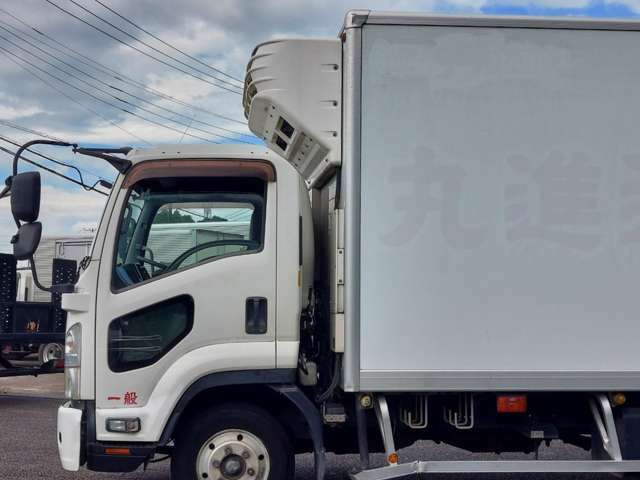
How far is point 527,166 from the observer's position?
5.16m

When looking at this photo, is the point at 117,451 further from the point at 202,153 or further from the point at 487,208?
the point at 487,208

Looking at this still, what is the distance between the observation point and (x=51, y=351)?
12.4 metres

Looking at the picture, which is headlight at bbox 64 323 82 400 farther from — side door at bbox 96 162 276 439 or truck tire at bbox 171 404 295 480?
truck tire at bbox 171 404 295 480

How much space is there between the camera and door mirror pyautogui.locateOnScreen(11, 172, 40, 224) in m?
4.99

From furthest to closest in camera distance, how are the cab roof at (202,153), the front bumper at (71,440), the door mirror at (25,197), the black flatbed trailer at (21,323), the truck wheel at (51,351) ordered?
the truck wheel at (51,351) → the black flatbed trailer at (21,323) → the cab roof at (202,153) → the front bumper at (71,440) → the door mirror at (25,197)

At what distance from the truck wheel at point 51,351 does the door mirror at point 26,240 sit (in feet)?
25.4

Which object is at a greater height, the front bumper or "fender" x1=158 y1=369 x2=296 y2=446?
"fender" x1=158 y1=369 x2=296 y2=446

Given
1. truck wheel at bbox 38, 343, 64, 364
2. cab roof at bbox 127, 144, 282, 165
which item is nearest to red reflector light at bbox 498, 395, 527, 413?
cab roof at bbox 127, 144, 282, 165

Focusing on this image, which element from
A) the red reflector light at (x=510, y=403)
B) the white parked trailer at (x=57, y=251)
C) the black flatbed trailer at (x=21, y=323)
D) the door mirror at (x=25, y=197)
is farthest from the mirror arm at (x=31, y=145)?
the white parked trailer at (x=57, y=251)

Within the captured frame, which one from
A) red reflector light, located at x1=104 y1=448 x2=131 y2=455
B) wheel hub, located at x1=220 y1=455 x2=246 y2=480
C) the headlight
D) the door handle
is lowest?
wheel hub, located at x1=220 y1=455 x2=246 y2=480

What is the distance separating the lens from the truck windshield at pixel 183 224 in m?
5.38

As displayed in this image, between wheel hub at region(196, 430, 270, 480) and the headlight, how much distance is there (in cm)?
91

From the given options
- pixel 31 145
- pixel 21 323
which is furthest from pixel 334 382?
pixel 21 323

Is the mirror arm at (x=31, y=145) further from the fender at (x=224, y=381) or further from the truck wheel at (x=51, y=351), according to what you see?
the truck wheel at (x=51, y=351)
